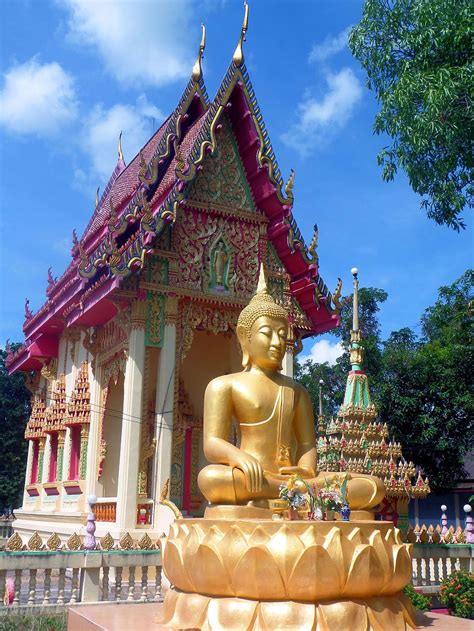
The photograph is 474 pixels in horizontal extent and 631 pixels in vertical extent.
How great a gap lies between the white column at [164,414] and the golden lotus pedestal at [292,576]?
602cm

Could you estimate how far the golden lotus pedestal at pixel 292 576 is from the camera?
3.69 metres

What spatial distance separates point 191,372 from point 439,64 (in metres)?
7.36

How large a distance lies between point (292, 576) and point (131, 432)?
21.2 ft

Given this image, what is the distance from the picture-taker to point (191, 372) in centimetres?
1346

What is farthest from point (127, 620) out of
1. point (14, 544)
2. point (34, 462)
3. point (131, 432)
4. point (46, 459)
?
point (34, 462)

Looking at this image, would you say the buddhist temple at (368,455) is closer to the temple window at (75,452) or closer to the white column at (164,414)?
the white column at (164,414)

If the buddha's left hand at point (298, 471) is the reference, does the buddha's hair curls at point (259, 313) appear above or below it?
above

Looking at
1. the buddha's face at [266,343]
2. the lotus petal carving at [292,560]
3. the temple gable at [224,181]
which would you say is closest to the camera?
the lotus petal carving at [292,560]

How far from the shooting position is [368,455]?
12547 mm

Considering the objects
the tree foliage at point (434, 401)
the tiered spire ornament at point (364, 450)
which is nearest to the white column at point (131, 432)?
the tiered spire ornament at point (364, 450)

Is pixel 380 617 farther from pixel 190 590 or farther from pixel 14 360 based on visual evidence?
pixel 14 360

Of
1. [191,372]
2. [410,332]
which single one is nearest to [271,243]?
[191,372]

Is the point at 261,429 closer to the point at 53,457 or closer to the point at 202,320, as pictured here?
the point at 202,320

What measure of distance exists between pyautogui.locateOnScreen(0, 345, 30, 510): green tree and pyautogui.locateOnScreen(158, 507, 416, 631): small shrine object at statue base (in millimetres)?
19622
